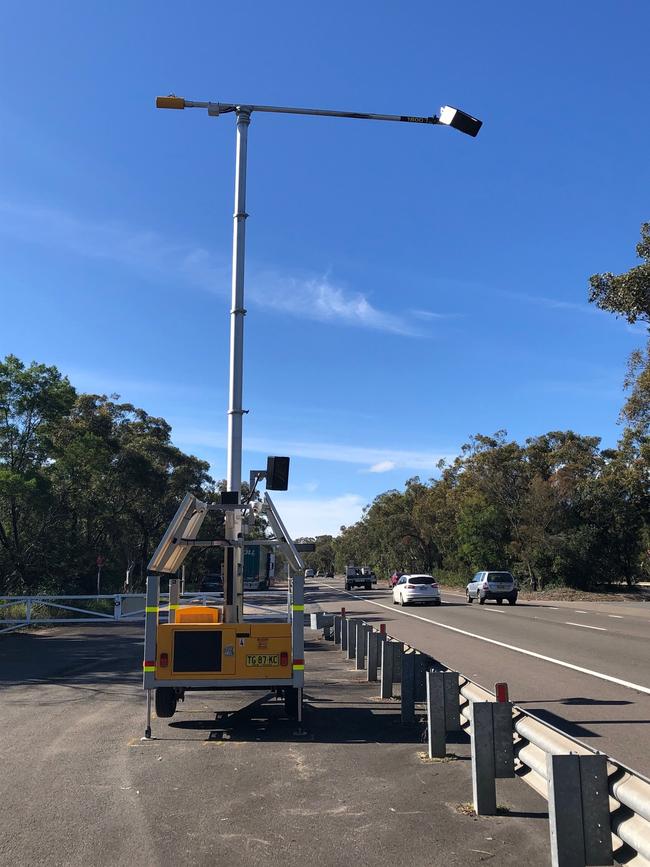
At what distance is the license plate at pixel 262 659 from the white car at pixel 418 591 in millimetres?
27717

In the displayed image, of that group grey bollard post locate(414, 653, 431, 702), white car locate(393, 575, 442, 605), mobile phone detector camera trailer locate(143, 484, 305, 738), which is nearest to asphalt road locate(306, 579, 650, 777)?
grey bollard post locate(414, 653, 431, 702)

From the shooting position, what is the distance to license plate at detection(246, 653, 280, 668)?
817cm

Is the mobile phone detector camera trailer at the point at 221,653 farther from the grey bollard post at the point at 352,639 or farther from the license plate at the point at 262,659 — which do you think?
the grey bollard post at the point at 352,639

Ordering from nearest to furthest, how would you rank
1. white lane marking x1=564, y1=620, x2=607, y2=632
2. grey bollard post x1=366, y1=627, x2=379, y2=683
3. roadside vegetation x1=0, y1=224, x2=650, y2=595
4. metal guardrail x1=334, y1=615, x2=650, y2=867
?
metal guardrail x1=334, y1=615, x2=650, y2=867
grey bollard post x1=366, y1=627, x2=379, y2=683
white lane marking x1=564, y1=620, x2=607, y2=632
roadside vegetation x1=0, y1=224, x2=650, y2=595

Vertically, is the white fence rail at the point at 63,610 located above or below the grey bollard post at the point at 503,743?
below

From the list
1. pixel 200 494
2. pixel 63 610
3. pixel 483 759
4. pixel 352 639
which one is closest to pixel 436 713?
pixel 483 759

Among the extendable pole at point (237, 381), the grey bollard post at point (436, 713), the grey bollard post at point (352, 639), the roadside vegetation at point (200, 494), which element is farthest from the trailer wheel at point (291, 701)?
the roadside vegetation at point (200, 494)

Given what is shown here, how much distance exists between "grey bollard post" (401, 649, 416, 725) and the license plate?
1.50 m

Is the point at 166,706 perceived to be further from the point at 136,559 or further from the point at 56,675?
the point at 136,559

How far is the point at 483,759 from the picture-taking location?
5156mm

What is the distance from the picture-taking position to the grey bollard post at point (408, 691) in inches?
328

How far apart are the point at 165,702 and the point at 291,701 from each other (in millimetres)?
1506

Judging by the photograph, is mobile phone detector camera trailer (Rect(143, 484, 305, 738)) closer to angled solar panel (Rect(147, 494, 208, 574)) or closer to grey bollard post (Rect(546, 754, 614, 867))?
angled solar panel (Rect(147, 494, 208, 574))

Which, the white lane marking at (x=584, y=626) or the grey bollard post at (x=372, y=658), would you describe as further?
the white lane marking at (x=584, y=626)
